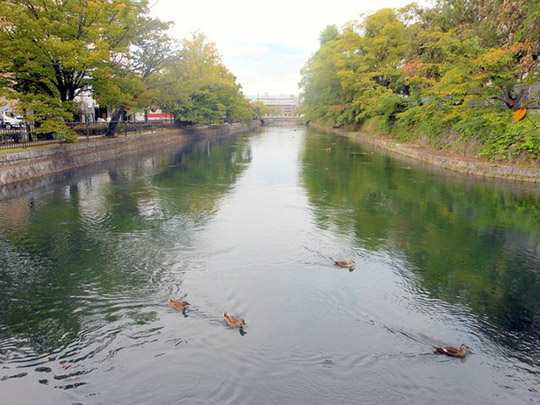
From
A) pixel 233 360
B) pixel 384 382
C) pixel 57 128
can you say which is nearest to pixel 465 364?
pixel 384 382

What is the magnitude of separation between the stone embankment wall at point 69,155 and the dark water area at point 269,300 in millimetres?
3813

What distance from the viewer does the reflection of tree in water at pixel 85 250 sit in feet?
24.1

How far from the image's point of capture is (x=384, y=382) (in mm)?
5824

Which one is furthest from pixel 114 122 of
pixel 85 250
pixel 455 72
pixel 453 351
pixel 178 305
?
pixel 453 351

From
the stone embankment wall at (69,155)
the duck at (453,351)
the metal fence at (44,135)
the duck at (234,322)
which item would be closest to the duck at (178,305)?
the duck at (234,322)

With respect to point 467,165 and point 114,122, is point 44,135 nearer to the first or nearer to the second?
point 114,122

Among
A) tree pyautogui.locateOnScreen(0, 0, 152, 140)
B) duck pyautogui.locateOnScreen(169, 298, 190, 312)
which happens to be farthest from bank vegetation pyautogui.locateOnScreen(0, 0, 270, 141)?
duck pyautogui.locateOnScreen(169, 298, 190, 312)

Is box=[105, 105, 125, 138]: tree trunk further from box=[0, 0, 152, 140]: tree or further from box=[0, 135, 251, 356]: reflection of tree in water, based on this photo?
box=[0, 135, 251, 356]: reflection of tree in water

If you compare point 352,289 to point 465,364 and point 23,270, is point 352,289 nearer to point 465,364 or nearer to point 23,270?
point 465,364

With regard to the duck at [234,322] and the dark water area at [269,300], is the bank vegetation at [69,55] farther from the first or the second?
the duck at [234,322]

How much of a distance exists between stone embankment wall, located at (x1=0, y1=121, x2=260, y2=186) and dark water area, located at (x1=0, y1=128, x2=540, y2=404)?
150 inches

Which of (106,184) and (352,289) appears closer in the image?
(352,289)

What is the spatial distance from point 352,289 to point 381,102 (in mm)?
33040

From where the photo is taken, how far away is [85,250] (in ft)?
35.5
